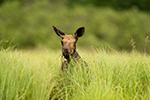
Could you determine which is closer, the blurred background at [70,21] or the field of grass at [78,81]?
the field of grass at [78,81]

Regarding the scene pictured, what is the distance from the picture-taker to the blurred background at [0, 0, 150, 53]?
2905cm

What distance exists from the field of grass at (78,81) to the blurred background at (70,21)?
21864 mm

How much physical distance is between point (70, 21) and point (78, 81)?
27664 mm

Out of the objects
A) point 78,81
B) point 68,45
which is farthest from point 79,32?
point 78,81

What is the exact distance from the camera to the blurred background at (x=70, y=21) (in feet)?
95.3

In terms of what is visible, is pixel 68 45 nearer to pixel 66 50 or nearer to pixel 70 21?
pixel 66 50

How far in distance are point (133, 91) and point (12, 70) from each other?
2601mm

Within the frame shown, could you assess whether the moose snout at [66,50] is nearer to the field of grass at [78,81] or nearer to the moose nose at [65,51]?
the moose nose at [65,51]

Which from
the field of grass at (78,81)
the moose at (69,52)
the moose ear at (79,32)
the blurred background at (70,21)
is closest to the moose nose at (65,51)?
the moose at (69,52)

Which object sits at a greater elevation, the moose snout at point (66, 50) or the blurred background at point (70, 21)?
the blurred background at point (70, 21)

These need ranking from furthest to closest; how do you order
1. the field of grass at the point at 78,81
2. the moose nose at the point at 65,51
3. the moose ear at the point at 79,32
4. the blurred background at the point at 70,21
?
the blurred background at the point at 70,21, the moose ear at the point at 79,32, the moose nose at the point at 65,51, the field of grass at the point at 78,81

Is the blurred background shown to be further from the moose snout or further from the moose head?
the moose snout

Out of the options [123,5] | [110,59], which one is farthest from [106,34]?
[110,59]

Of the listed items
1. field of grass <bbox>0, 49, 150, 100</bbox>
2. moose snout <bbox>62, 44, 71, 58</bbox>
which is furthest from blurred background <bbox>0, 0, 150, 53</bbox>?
field of grass <bbox>0, 49, 150, 100</bbox>
